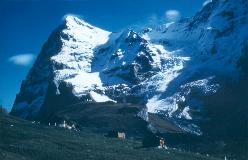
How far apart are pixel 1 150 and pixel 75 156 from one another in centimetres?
2126

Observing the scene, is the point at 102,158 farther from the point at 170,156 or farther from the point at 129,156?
the point at 170,156

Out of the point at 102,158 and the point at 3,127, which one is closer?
the point at 102,158

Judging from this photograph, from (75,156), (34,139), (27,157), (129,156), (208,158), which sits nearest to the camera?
(27,157)

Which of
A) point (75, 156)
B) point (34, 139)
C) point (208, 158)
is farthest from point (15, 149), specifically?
point (208, 158)

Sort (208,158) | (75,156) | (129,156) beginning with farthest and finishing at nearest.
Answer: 1. (208,158)
2. (129,156)
3. (75,156)

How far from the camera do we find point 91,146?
183 m

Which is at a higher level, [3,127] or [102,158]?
[3,127]

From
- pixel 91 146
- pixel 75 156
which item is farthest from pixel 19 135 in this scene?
pixel 75 156

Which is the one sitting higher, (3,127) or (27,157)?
(3,127)

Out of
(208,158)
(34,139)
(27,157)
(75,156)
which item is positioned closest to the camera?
(27,157)

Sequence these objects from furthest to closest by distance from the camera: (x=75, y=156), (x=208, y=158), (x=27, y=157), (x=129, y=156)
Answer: (x=208, y=158), (x=129, y=156), (x=75, y=156), (x=27, y=157)

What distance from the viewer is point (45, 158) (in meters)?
143

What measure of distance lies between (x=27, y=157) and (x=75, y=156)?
53.9 ft

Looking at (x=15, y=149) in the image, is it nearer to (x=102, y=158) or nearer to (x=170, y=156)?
(x=102, y=158)
